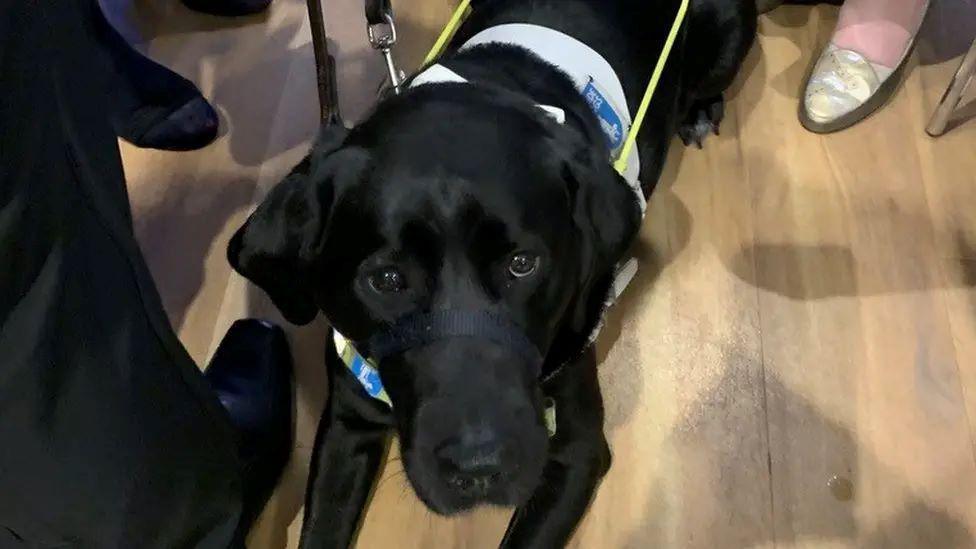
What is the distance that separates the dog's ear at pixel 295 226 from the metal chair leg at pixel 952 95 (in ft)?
3.91

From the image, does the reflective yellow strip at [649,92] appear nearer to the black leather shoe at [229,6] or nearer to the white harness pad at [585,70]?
the white harness pad at [585,70]

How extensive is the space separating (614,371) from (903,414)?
1.48 feet

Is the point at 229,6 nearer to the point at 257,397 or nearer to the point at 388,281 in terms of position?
the point at 257,397

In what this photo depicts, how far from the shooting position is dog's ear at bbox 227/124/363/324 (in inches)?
42.9

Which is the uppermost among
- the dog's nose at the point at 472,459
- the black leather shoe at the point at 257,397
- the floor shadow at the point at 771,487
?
the dog's nose at the point at 472,459

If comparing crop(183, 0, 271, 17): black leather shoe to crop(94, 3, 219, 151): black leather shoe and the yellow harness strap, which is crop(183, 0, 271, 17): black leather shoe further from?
the yellow harness strap

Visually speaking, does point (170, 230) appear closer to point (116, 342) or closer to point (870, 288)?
point (116, 342)

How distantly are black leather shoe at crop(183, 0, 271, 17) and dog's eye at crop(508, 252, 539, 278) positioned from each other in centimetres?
131

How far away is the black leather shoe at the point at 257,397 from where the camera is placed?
4.63ft

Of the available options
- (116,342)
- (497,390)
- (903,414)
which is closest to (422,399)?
(497,390)

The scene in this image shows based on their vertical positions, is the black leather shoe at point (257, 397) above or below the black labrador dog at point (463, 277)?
below

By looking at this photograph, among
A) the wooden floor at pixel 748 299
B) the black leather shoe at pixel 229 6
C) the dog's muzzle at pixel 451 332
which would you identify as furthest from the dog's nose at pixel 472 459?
the black leather shoe at pixel 229 6

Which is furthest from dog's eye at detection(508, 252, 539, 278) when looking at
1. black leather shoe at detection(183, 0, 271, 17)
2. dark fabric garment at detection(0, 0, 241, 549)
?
black leather shoe at detection(183, 0, 271, 17)

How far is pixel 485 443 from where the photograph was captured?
99cm
